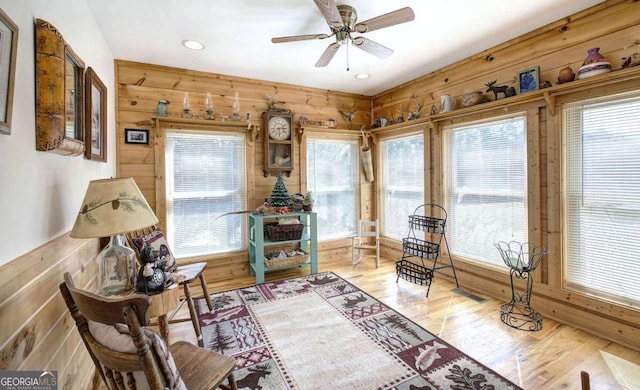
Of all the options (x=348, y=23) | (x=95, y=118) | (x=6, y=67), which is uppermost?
(x=348, y=23)

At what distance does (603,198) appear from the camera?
222 cm

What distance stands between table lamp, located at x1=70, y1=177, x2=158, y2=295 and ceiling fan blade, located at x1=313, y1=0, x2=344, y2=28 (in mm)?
1580

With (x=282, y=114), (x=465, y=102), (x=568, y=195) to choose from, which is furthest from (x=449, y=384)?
(x=282, y=114)

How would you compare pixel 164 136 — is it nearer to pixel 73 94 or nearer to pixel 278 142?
pixel 278 142

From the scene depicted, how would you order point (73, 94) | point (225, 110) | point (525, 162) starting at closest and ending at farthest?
point (73, 94) < point (525, 162) < point (225, 110)

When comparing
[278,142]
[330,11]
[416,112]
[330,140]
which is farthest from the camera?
[330,140]

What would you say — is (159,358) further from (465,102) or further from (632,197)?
(465,102)

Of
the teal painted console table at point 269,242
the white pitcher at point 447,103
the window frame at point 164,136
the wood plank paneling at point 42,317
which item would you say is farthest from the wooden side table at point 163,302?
the white pitcher at point 447,103

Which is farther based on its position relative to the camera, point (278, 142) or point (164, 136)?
point (278, 142)

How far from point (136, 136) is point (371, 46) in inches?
107

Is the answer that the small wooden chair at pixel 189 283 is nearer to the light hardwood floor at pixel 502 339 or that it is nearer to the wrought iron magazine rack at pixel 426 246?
the light hardwood floor at pixel 502 339

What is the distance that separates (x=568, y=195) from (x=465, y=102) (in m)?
1.32

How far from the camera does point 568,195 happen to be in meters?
2.41

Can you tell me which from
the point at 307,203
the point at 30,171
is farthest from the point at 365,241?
the point at 30,171
